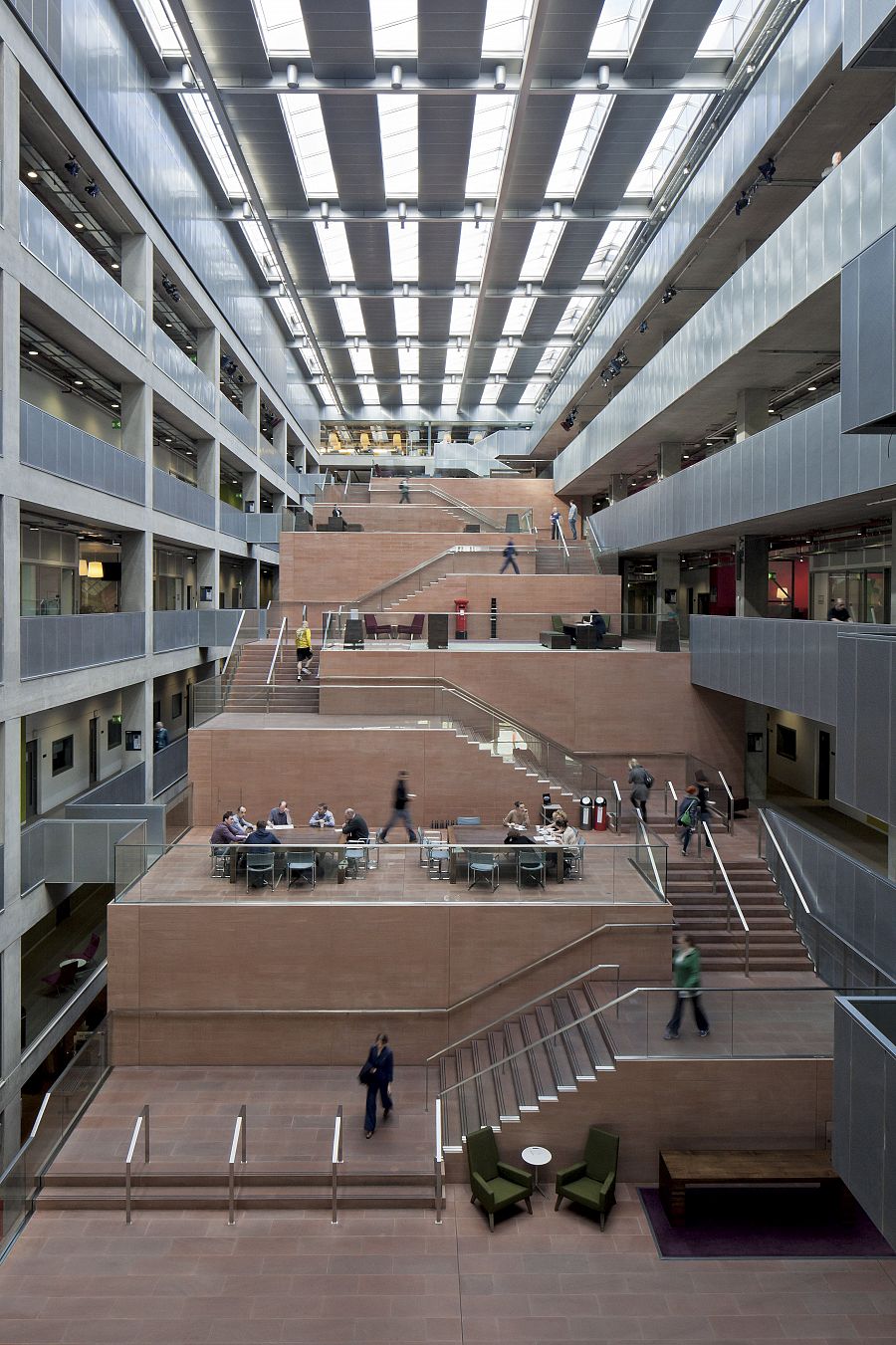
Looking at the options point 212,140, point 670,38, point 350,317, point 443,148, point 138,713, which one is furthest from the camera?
point 350,317

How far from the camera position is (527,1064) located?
12633mm

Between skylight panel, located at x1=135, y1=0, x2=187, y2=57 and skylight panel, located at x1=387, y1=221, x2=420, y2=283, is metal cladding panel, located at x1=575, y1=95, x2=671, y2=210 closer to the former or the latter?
skylight panel, located at x1=387, y1=221, x2=420, y2=283

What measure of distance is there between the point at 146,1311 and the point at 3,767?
29.3 feet

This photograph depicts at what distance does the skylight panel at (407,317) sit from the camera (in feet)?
124

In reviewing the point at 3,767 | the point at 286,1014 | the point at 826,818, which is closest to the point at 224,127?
the point at 3,767

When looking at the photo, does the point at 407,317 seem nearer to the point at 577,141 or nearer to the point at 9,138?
the point at 577,141

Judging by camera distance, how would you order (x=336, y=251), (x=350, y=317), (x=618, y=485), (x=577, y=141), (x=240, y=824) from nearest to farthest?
(x=240, y=824)
(x=577, y=141)
(x=336, y=251)
(x=618, y=485)
(x=350, y=317)

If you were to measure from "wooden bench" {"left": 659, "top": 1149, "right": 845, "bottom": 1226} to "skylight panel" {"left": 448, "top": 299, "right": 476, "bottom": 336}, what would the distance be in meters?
33.2

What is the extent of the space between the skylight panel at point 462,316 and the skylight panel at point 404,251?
11.0 ft

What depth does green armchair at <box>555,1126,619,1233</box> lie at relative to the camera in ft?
35.9

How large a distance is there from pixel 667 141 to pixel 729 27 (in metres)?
4.67

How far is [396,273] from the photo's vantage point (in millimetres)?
34062

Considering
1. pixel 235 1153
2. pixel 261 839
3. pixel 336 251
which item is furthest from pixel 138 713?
pixel 336 251

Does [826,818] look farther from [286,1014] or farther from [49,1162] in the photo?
[49,1162]
